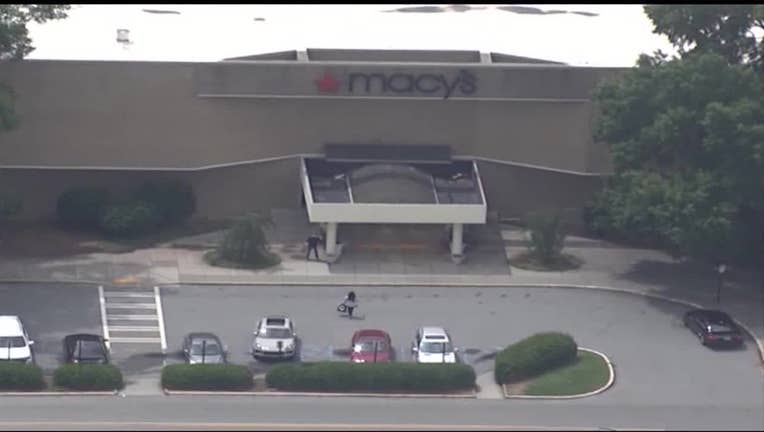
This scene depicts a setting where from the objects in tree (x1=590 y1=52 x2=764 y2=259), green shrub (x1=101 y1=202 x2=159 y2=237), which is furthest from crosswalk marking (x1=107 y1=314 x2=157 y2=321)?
tree (x1=590 y1=52 x2=764 y2=259)

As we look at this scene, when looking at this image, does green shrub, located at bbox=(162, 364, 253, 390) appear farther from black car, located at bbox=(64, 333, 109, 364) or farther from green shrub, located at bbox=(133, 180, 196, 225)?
green shrub, located at bbox=(133, 180, 196, 225)

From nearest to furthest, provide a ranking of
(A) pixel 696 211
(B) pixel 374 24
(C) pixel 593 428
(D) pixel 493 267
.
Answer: (C) pixel 593 428
(A) pixel 696 211
(D) pixel 493 267
(B) pixel 374 24

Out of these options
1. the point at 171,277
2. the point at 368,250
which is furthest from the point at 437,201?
the point at 171,277

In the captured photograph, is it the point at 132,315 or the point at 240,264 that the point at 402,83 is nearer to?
the point at 240,264

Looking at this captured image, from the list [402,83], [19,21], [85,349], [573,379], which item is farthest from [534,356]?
[19,21]

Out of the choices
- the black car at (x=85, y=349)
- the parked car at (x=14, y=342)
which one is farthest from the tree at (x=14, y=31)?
the black car at (x=85, y=349)

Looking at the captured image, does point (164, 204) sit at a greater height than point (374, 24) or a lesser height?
lesser

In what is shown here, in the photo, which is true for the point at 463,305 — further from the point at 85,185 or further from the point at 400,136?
the point at 85,185
